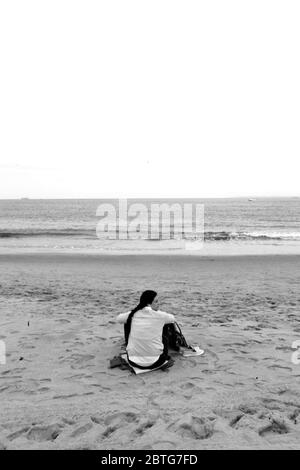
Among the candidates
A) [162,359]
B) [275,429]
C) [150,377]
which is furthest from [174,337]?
[275,429]

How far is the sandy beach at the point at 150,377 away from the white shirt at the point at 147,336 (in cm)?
28

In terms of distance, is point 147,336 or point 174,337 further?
point 174,337

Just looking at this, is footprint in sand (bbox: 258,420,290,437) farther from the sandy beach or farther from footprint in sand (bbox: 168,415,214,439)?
footprint in sand (bbox: 168,415,214,439)

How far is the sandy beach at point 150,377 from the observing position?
378 centimetres

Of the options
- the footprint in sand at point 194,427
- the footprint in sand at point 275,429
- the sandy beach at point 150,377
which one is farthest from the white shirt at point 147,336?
the footprint in sand at point 275,429

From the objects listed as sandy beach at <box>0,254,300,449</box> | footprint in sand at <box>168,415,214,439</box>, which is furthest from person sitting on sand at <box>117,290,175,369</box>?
footprint in sand at <box>168,415,214,439</box>

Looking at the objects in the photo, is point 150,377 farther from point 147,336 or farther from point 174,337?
point 174,337

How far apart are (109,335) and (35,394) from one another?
2.19 metres

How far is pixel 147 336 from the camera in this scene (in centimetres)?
514

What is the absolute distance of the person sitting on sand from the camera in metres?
5.14

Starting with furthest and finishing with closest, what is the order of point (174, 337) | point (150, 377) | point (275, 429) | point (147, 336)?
point (174, 337), point (147, 336), point (150, 377), point (275, 429)

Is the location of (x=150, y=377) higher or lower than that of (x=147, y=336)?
lower

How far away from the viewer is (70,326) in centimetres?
722

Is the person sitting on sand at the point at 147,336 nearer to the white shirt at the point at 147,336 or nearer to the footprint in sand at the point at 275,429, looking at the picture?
the white shirt at the point at 147,336
